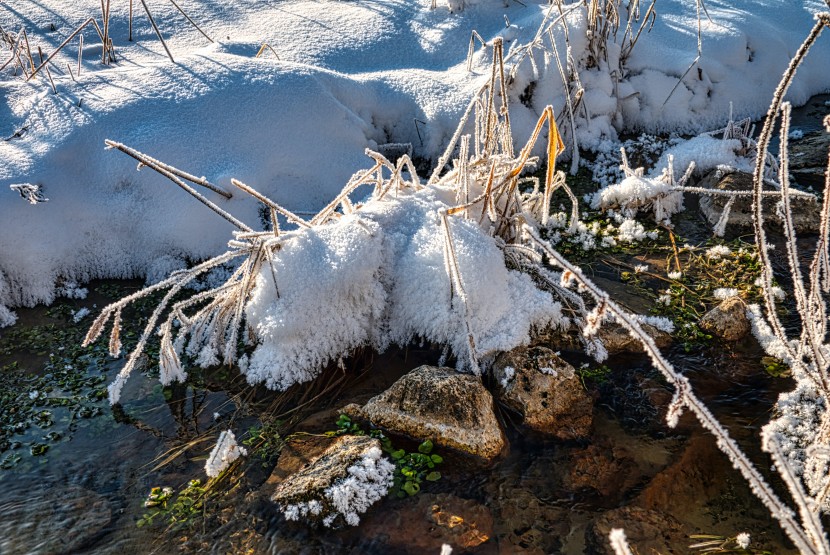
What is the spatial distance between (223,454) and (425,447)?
33.1 inches

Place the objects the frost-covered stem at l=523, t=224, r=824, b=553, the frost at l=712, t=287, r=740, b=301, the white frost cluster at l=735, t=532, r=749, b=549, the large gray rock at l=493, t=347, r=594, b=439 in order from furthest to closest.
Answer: the frost at l=712, t=287, r=740, b=301
the large gray rock at l=493, t=347, r=594, b=439
the white frost cluster at l=735, t=532, r=749, b=549
the frost-covered stem at l=523, t=224, r=824, b=553

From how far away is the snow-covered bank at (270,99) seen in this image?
335cm

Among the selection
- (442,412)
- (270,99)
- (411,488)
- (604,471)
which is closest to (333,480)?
(411,488)

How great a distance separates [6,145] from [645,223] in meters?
4.27

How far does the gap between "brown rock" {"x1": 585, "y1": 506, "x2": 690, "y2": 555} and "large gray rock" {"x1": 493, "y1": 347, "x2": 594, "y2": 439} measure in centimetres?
38

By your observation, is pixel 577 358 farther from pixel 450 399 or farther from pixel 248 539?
pixel 248 539

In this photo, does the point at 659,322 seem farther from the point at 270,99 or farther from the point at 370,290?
the point at 270,99

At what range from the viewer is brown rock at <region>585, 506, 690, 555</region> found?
193cm

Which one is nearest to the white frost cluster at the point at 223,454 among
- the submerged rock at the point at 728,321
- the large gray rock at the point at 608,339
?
the large gray rock at the point at 608,339

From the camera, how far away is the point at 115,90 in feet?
12.4

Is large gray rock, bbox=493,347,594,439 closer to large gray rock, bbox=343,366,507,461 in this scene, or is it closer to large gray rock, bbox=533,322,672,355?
large gray rock, bbox=343,366,507,461

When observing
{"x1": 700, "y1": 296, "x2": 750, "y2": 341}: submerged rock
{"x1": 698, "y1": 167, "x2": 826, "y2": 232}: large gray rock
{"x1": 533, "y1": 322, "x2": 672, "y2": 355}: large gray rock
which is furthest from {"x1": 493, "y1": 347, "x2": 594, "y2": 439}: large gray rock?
{"x1": 698, "y1": 167, "x2": 826, "y2": 232}: large gray rock

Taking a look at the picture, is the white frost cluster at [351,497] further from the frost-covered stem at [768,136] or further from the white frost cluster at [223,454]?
the frost-covered stem at [768,136]

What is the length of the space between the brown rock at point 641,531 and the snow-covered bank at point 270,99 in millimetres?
2511
